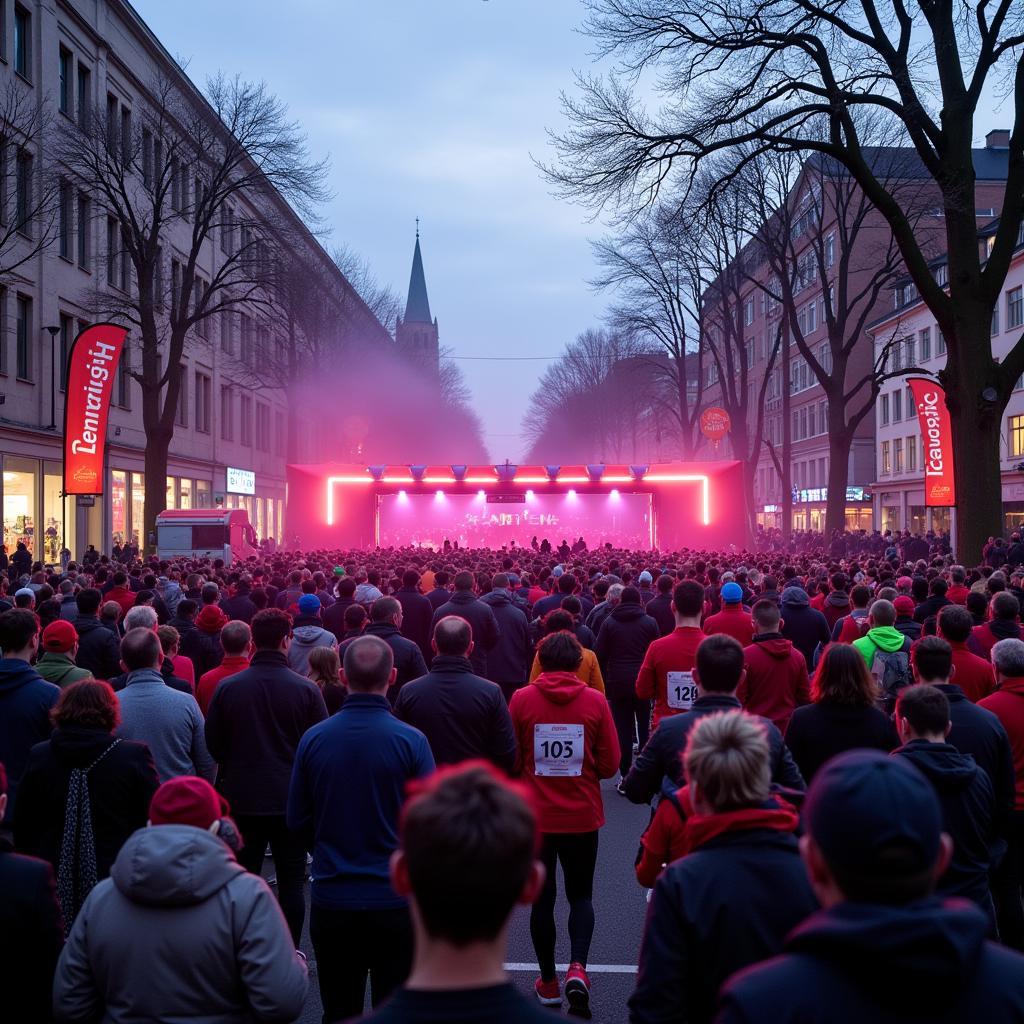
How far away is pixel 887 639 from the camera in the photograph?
25.2ft

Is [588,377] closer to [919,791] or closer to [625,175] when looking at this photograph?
[625,175]

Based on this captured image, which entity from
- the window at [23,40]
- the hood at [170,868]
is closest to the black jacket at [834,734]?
the hood at [170,868]

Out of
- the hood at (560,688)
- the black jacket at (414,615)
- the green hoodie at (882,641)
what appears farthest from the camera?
the black jacket at (414,615)

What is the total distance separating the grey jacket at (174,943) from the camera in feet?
9.51

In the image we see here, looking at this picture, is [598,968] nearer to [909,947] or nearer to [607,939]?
[607,939]

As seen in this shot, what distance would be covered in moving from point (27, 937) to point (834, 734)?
142 inches

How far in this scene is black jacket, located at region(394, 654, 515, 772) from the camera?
559 cm

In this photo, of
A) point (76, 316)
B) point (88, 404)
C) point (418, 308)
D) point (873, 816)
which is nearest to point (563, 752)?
point (873, 816)

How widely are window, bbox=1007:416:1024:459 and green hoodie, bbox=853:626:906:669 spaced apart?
1485 inches

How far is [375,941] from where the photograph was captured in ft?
13.9

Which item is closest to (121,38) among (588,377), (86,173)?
(86,173)

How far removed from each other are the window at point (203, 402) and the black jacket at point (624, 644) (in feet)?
135

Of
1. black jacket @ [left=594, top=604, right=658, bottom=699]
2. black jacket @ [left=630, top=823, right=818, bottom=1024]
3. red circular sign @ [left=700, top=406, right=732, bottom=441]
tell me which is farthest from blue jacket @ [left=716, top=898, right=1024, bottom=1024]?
red circular sign @ [left=700, top=406, right=732, bottom=441]

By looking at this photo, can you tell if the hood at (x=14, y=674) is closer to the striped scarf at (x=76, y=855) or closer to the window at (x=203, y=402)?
the striped scarf at (x=76, y=855)
